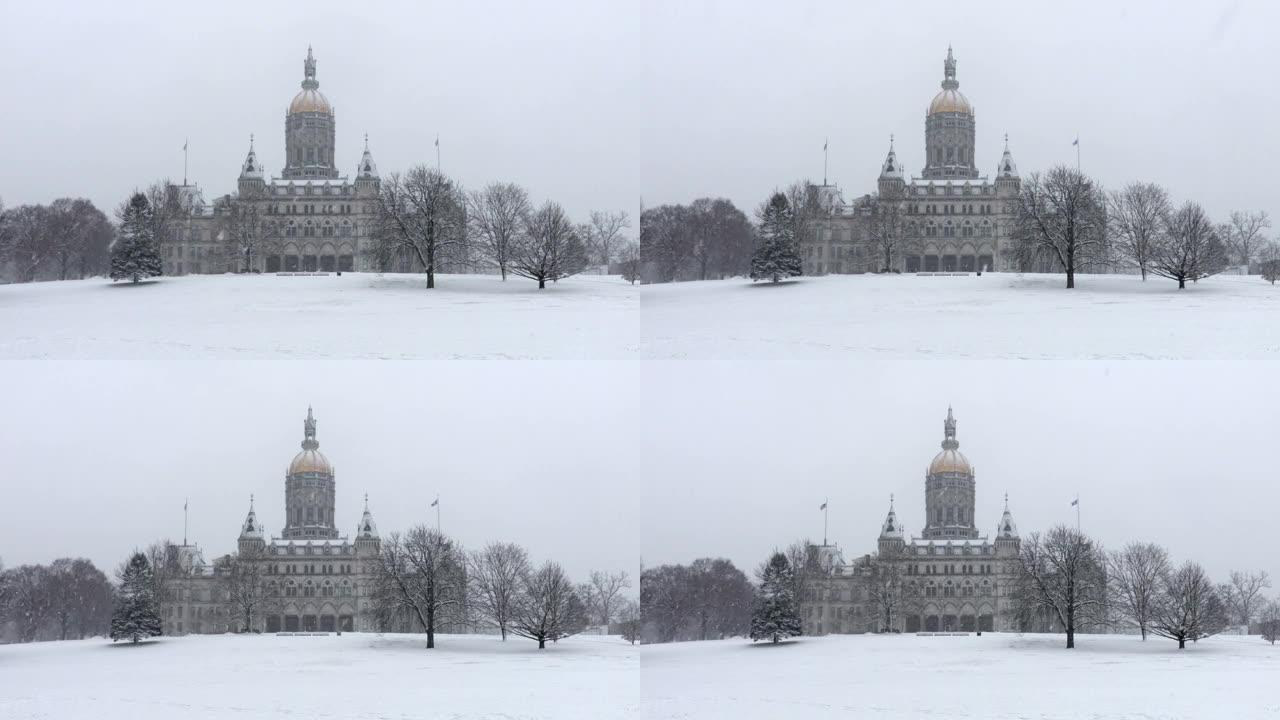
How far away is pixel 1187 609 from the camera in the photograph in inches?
3189

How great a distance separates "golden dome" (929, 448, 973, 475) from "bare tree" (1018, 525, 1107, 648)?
6891cm

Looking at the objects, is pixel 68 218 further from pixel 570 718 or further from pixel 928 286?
pixel 570 718

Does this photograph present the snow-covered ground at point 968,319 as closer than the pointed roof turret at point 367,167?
Yes

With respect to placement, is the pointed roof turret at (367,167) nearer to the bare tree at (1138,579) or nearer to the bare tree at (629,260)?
the bare tree at (629,260)

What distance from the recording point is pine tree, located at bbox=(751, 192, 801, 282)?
10094 centimetres

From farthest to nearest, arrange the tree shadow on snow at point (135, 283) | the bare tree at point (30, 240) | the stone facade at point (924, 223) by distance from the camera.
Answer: the stone facade at point (924, 223), the bare tree at point (30, 240), the tree shadow on snow at point (135, 283)

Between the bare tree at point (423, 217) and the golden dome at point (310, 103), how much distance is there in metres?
59.2

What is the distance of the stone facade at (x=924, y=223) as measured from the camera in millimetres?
135750

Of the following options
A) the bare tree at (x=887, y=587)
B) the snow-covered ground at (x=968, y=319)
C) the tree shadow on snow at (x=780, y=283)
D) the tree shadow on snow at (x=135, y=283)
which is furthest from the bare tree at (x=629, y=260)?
the bare tree at (x=887, y=587)

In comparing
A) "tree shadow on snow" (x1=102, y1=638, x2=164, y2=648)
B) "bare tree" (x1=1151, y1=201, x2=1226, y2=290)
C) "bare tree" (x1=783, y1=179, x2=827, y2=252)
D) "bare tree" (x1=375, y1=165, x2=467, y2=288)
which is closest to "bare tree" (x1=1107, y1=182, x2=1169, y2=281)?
"bare tree" (x1=1151, y1=201, x2=1226, y2=290)

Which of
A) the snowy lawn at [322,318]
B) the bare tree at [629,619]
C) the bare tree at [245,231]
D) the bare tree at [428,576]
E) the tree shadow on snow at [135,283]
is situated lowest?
the bare tree at [629,619]

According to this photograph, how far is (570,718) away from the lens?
4575cm

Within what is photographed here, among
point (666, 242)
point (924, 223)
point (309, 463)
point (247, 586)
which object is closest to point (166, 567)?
point (247, 586)

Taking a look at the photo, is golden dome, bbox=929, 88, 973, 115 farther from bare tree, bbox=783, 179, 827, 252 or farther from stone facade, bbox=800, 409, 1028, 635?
stone facade, bbox=800, 409, 1028, 635
